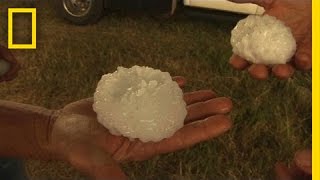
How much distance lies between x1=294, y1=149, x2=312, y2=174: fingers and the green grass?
1.07 metres

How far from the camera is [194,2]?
3213 millimetres

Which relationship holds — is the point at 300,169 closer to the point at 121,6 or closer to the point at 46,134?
the point at 46,134

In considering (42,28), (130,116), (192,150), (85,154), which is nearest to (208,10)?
(42,28)

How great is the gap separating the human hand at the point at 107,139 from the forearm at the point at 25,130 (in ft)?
0.19

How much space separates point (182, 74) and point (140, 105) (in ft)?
4.62

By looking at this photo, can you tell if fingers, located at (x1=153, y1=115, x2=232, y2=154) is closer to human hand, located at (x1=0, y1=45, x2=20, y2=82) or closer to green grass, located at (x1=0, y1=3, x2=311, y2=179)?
human hand, located at (x1=0, y1=45, x2=20, y2=82)

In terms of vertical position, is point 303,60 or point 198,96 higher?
point 303,60

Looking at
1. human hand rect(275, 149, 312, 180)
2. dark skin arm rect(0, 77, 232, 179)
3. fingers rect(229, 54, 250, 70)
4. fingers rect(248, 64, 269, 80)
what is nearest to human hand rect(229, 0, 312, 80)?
fingers rect(229, 54, 250, 70)

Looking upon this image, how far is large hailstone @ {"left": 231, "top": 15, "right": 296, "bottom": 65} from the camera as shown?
66.3 inches

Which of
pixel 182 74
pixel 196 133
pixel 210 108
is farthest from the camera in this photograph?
pixel 182 74

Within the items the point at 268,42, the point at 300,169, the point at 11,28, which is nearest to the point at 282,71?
the point at 268,42

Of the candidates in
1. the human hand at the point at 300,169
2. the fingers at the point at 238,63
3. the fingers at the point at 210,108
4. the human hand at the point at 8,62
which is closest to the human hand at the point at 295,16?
the fingers at the point at 238,63

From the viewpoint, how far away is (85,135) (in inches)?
44.8

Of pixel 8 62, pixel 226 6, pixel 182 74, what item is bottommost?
pixel 182 74
